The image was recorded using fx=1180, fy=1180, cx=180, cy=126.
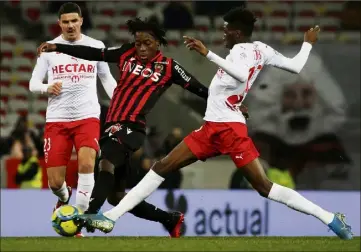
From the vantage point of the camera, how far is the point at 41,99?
19.2 m

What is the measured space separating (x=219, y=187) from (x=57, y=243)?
25.7 ft

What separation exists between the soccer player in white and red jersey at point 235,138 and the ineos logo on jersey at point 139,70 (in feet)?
2.05

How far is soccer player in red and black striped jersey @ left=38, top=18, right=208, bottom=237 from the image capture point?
33.1 ft

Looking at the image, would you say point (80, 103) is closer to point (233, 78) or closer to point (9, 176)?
point (233, 78)

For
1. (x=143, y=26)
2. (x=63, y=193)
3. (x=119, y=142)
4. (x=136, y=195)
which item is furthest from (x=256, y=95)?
(x=136, y=195)

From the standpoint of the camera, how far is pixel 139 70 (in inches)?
407

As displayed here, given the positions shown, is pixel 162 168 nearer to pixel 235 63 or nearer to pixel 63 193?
pixel 235 63

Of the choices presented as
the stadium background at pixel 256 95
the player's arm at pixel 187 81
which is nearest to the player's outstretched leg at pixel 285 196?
the player's arm at pixel 187 81

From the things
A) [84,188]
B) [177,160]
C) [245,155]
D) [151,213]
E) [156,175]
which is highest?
[245,155]

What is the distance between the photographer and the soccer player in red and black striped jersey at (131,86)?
10086 mm

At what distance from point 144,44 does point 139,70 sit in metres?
0.24

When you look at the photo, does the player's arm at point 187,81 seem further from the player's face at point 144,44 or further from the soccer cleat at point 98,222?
the soccer cleat at point 98,222

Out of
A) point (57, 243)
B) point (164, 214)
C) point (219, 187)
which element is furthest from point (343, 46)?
point (57, 243)

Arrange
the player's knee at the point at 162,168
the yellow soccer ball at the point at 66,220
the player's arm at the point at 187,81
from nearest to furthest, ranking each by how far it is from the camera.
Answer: the yellow soccer ball at the point at 66,220
the player's knee at the point at 162,168
the player's arm at the point at 187,81
